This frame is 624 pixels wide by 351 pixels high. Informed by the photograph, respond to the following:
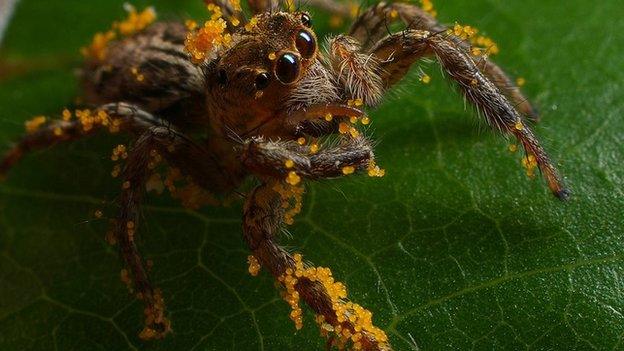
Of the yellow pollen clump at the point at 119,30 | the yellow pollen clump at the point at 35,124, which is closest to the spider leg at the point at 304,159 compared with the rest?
the yellow pollen clump at the point at 35,124

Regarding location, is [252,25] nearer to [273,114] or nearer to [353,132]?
[273,114]

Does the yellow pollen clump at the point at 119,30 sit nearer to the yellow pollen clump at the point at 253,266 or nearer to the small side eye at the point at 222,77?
the small side eye at the point at 222,77

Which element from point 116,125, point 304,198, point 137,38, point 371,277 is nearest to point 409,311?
point 371,277

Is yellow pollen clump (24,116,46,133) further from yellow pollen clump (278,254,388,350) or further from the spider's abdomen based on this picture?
yellow pollen clump (278,254,388,350)

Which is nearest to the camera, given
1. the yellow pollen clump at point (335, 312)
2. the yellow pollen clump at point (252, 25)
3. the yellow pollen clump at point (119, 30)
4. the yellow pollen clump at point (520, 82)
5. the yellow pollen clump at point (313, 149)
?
the yellow pollen clump at point (335, 312)

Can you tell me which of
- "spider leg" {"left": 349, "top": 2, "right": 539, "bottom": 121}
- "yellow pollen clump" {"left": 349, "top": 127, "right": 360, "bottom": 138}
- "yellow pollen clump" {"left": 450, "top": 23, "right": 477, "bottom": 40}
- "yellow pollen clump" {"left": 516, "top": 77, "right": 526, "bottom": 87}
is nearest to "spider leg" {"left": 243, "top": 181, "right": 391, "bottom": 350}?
"yellow pollen clump" {"left": 349, "top": 127, "right": 360, "bottom": 138}

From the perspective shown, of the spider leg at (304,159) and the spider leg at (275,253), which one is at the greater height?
the spider leg at (304,159)

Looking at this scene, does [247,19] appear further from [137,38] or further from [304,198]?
[304,198]
